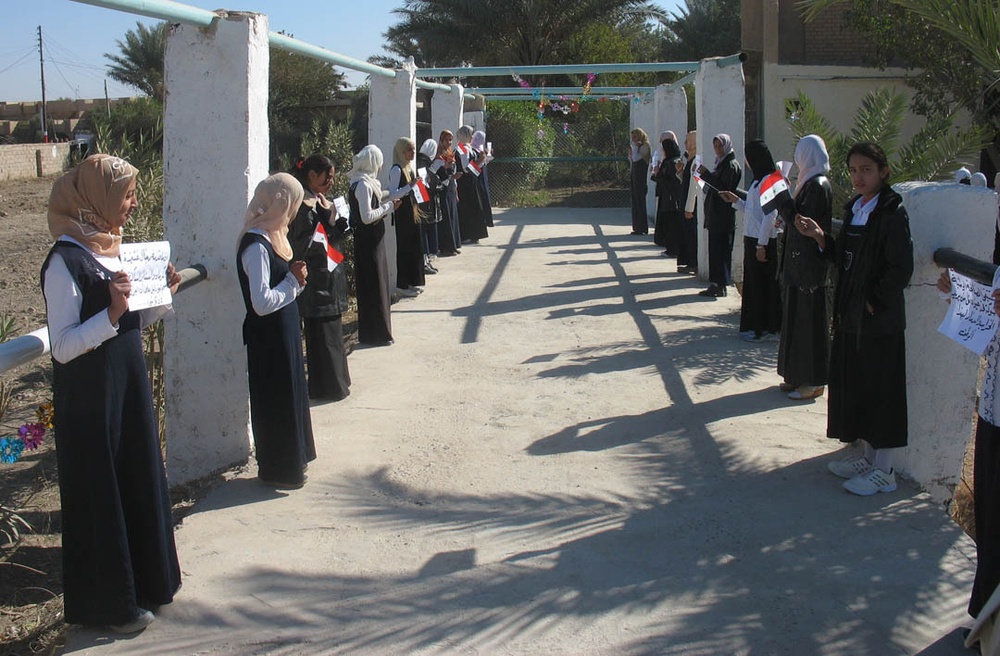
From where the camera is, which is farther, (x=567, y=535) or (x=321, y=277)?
(x=321, y=277)

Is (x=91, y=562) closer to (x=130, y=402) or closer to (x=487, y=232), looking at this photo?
(x=130, y=402)

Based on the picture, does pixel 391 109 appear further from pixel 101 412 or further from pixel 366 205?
pixel 101 412

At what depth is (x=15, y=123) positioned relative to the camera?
44.8 meters

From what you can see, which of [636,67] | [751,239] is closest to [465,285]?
[636,67]

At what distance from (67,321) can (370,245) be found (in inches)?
186

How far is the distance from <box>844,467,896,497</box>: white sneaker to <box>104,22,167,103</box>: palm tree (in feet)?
131

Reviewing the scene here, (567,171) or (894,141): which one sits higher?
(567,171)

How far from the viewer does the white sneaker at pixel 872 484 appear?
4.65 metres

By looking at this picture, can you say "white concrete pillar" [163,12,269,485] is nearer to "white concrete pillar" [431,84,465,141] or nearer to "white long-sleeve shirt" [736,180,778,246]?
"white long-sleeve shirt" [736,180,778,246]

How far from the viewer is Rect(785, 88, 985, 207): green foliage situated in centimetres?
757

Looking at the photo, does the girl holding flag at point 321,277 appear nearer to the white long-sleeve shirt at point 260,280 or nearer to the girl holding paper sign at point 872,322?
the white long-sleeve shirt at point 260,280

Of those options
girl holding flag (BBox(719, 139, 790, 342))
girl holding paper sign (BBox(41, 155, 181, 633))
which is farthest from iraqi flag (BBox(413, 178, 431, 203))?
girl holding paper sign (BBox(41, 155, 181, 633))

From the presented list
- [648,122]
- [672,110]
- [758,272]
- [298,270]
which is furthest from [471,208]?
[298,270]

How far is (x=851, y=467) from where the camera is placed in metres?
4.84
